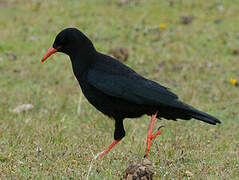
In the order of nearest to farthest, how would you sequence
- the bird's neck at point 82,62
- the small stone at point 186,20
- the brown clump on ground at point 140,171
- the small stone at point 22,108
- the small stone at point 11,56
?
1. the brown clump on ground at point 140,171
2. the bird's neck at point 82,62
3. the small stone at point 22,108
4. the small stone at point 11,56
5. the small stone at point 186,20

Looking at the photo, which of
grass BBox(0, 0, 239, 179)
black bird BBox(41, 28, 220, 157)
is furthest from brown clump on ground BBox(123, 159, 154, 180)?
black bird BBox(41, 28, 220, 157)

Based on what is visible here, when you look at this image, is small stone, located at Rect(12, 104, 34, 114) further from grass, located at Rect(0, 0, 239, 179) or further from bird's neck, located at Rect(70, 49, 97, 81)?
bird's neck, located at Rect(70, 49, 97, 81)

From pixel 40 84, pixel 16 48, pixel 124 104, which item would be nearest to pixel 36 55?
pixel 16 48

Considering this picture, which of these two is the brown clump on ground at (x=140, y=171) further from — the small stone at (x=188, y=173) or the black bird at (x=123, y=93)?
the black bird at (x=123, y=93)

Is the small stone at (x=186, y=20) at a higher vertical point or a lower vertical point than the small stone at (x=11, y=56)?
higher

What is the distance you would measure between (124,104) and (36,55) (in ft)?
22.9

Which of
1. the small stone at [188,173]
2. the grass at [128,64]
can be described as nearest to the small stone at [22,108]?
the grass at [128,64]

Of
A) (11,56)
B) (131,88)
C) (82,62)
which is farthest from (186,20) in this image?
(131,88)

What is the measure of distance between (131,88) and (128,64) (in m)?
6.11

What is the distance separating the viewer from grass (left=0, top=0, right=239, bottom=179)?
527 cm

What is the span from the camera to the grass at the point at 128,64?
527cm

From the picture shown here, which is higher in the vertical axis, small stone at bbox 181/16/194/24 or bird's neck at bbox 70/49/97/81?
bird's neck at bbox 70/49/97/81

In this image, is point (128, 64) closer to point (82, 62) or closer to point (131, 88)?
point (82, 62)

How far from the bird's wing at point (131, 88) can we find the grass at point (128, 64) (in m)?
0.60
